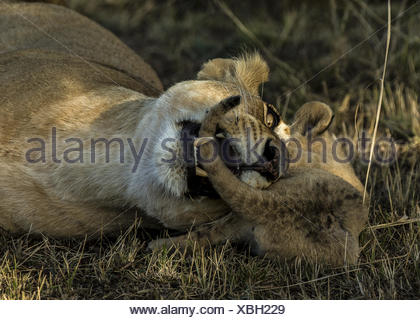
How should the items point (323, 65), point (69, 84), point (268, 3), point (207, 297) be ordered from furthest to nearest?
point (268, 3)
point (323, 65)
point (69, 84)
point (207, 297)

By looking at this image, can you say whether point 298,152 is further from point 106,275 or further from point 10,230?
point 10,230

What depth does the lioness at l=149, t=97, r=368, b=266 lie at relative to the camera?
2.60 m

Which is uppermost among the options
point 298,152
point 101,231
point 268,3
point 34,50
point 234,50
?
point 268,3

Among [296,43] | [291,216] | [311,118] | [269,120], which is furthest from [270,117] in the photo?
[296,43]

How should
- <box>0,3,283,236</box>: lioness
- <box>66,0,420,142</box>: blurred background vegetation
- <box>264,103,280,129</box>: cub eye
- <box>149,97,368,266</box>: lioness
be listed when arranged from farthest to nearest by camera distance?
<box>66,0,420,142</box>: blurred background vegetation
<box>264,103,280,129</box>: cub eye
<box>0,3,283,236</box>: lioness
<box>149,97,368,266</box>: lioness

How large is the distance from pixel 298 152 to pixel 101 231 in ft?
3.35

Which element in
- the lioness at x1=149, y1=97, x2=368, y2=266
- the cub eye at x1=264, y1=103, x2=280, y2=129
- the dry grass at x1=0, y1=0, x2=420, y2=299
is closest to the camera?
the lioness at x1=149, y1=97, x2=368, y2=266

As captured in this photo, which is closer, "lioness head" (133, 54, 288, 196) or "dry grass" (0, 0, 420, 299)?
"lioness head" (133, 54, 288, 196)

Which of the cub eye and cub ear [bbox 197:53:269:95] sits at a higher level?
cub ear [bbox 197:53:269:95]

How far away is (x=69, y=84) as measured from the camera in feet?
11.1

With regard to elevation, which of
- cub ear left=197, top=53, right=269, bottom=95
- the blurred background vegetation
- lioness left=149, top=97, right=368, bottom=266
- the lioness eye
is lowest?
lioness left=149, top=97, right=368, bottom=266

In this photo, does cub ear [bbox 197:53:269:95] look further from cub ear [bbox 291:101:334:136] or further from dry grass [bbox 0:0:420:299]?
dry grass [bbox 0:0:420:299]

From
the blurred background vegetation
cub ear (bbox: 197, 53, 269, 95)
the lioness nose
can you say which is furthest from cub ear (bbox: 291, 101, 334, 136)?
the blurred background vegetation

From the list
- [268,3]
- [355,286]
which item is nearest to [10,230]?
[355,286]
